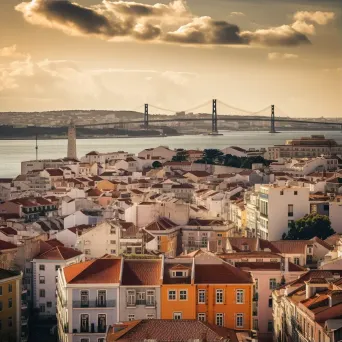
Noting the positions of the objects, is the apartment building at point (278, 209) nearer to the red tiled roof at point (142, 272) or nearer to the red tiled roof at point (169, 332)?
the red tiled roof at point (142, 272)

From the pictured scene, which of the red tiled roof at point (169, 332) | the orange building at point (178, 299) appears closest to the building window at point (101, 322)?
the orange building at point (178, 299)

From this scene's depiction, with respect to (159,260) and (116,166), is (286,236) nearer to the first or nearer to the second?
(159,260)

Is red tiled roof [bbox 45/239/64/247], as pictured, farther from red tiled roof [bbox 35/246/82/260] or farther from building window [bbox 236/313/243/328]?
building window [bbox 236/313/243/328]

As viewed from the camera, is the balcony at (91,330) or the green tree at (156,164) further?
the green tree at (156,164)

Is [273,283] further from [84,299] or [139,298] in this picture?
[84,299]

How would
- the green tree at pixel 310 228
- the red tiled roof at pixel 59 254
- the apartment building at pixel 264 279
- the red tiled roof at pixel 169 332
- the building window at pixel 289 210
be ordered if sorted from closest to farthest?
the red tiled roof at pixel 169 332 → the apartment building at pixel 264 279 → the red tiled roof at pixel 59 254 → the green tree at pixel 310 228 → the building window at pixel 289 210

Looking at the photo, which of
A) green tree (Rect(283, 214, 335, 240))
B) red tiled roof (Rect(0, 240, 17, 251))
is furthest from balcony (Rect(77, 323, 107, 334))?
green tree (Rect(283, 214, 335, 240))

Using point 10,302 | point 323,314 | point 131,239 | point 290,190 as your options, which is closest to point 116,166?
point 290,190
